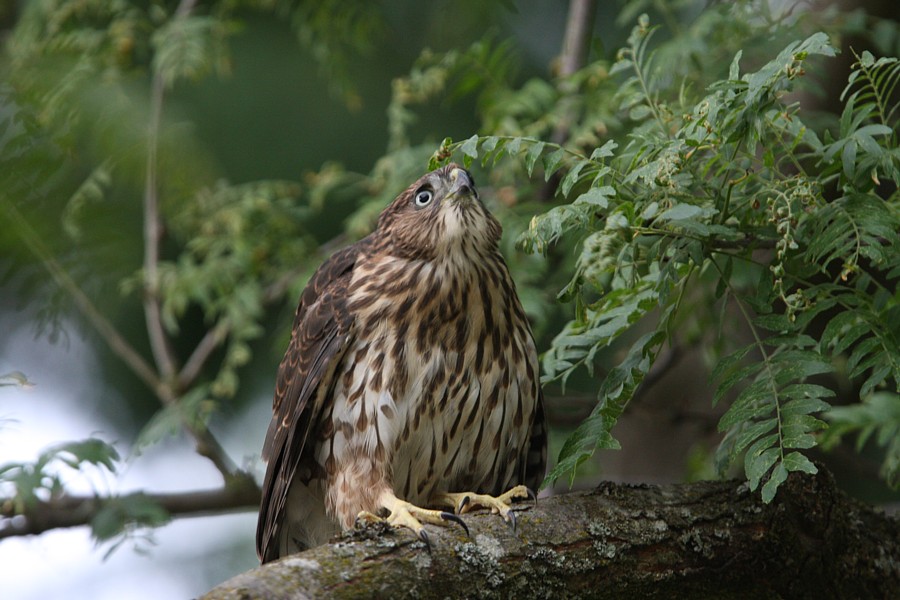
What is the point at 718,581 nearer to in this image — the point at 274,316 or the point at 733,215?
the point at 733,215

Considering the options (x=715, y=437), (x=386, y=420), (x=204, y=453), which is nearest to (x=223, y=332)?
(x=204, y=453)

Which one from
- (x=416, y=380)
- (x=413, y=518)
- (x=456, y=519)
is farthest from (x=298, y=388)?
(x=456, y=519)

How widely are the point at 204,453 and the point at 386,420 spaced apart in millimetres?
1655

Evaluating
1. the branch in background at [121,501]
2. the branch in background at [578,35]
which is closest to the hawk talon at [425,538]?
the branch in background at [121,501]

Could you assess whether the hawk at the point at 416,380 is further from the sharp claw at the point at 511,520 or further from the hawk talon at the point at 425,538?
the hawk talon at the point at 425,538

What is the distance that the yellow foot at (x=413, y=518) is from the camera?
2504 mm

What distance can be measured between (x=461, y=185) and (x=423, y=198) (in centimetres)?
21

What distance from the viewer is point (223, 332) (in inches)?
188

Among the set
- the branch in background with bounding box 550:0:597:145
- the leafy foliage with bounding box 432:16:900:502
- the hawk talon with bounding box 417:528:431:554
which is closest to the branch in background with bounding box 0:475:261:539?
the hawk talon with bounding box 417:528:431:554

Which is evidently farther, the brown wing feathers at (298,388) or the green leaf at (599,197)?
the brown wing feathers at (298,388)

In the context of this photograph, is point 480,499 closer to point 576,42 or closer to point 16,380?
point 16,380

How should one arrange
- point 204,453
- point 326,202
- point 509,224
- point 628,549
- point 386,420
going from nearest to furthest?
point 628,549, point 386,420, point 509,224, point 204,453, point 326,202

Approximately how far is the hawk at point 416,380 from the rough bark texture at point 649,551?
544mm

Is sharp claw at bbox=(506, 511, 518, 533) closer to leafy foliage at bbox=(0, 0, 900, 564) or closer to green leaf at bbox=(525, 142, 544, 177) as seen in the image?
leafy foliage at bbox=(0, 0, 900, 564)
